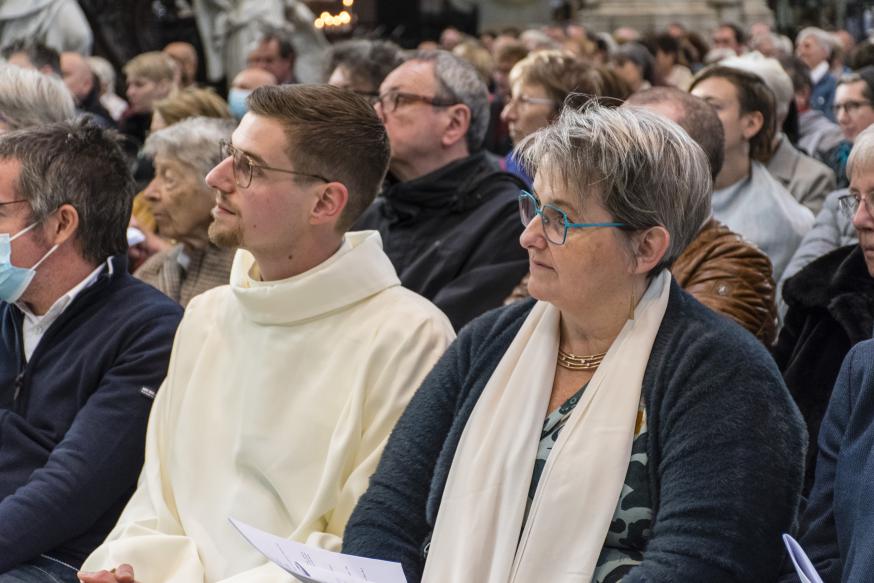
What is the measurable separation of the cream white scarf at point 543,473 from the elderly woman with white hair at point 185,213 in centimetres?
206

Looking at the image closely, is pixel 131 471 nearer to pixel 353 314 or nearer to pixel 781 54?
pixel 353 314

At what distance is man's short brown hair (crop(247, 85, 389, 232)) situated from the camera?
346 centimetres

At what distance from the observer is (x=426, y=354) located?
334cm

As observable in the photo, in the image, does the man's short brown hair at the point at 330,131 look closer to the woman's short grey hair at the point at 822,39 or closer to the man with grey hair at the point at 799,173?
the man with grey hair at the point at 799,173

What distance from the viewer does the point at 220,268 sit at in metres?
4.84

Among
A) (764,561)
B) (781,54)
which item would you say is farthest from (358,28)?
(764,561)

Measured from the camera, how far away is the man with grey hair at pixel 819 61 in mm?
10699

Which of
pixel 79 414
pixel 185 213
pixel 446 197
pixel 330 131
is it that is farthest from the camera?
pixel 185 213

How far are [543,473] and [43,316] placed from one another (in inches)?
64.8

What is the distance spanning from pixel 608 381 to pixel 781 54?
630cm

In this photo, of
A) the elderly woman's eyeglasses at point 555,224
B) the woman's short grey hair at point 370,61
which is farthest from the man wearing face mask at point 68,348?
the woman's short grey hair at point 370,61

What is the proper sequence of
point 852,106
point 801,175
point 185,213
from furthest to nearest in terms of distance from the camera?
point 852,106, point 801,175, point 185,213

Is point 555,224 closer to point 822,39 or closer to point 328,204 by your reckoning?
point 328,204

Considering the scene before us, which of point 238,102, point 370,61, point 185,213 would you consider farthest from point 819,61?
point 185,213
